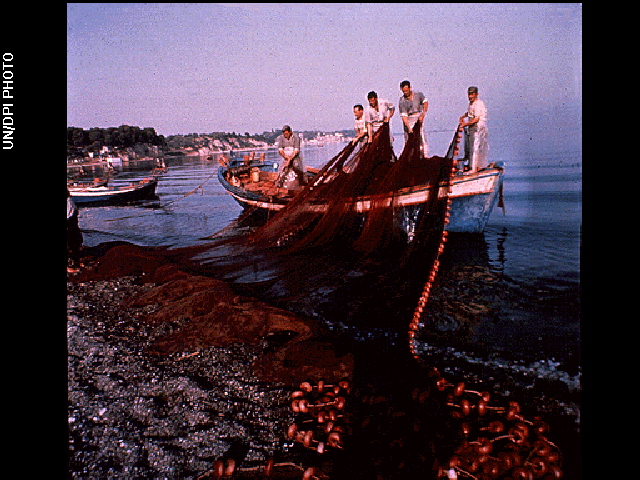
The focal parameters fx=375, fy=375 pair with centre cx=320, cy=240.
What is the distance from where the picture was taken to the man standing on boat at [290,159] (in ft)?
36.4

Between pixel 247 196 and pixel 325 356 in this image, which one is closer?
pixel 325 356

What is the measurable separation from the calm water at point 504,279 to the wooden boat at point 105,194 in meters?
1.54

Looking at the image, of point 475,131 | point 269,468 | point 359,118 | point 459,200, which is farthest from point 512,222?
point 269,468

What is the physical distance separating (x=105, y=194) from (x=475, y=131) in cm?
1893

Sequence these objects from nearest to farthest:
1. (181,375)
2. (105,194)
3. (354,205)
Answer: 1. (181,375)
2. (354,205)
3. (105,194)

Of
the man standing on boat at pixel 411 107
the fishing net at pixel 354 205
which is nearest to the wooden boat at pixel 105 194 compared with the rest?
the fishing net at pixel 354 205

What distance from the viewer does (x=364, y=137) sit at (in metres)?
9.40

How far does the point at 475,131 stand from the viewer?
8.71 m

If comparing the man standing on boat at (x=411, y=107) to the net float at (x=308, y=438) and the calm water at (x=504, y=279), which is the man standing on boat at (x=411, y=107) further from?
the net float at (x=308, y=438)

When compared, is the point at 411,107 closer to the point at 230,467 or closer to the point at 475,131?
the point at 475,131

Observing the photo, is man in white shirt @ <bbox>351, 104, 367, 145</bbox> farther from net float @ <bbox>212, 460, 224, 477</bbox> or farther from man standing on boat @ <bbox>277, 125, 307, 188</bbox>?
net float @ <bbox>212, 460, 224, 477</bbox>
